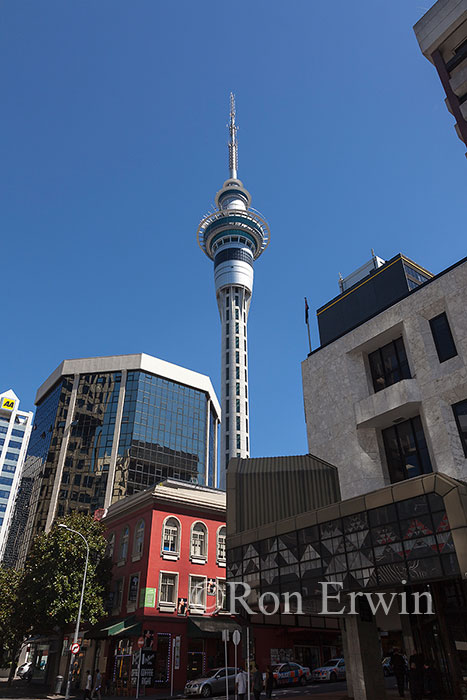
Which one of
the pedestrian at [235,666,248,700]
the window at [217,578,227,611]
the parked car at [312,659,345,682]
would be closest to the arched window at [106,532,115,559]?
the window at [217,578,227,611]

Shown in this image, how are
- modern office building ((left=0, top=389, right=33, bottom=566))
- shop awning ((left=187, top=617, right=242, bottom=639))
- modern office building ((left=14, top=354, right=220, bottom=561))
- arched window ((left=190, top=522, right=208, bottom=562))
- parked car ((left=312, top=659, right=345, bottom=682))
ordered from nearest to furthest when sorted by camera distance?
parked car ((left=312, top=659, right=345, bottom=682)) → shop awning ((left=187, top=617, right=242, bottom=639)) → arched window ((left=190, top=522, right=208, bottom=562)) → modern office building ((left=14, top=354, right=220, bottom=561)) → modern office building ((left=0, top=389, right=33, bottom=566))

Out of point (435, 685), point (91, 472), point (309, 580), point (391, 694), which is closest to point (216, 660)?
point (391, 694)

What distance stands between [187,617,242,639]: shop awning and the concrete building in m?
15.6

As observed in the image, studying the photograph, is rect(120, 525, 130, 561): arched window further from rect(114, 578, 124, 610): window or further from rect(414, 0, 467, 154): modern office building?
rect(414, 0, 467, 154): modern office building

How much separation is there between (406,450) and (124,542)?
24352 mm

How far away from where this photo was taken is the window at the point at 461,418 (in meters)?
23.0

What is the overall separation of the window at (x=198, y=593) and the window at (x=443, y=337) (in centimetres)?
2425

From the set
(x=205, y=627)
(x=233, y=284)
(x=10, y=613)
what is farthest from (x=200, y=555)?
(x=233, y=284)

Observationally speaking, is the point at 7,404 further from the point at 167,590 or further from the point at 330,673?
the point at 330,673

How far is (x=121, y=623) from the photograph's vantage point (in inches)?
1332

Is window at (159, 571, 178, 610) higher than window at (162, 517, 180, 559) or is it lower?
lower

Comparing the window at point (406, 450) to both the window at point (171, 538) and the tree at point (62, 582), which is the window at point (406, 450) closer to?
the window at point (171, 538)

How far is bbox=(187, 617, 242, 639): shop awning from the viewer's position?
34.4 meters

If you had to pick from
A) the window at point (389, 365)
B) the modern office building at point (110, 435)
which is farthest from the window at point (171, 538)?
the modern office building at point (110, 435)
